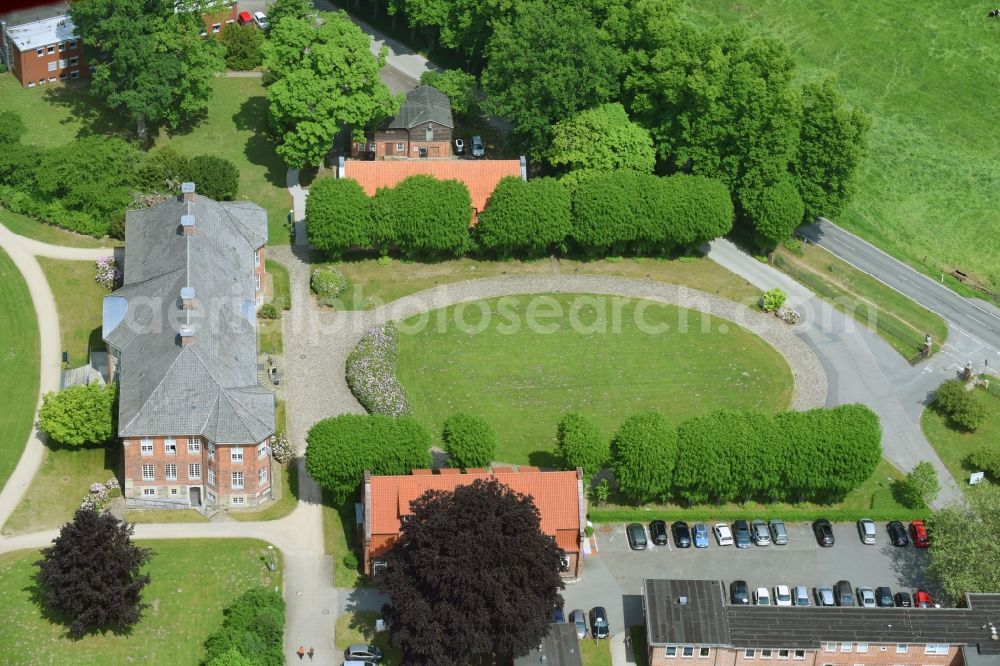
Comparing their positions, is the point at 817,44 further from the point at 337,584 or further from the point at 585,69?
the point at 337,584

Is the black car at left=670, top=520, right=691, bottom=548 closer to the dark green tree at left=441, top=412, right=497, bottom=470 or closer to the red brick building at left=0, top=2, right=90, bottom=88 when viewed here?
the dark green tree at left=441, top=412, right=497, bottom=470

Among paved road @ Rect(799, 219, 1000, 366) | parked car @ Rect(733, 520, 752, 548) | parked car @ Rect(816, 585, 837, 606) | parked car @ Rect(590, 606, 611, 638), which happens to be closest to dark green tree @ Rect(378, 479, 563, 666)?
parked car @ Rect(590, 606, 611, 638)

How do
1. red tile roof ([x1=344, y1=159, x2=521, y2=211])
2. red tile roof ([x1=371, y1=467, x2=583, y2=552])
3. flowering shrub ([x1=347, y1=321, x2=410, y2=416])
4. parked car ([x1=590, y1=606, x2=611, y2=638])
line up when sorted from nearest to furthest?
1. parked car ([x1=590, y1=606, x2=611, y2=638])
2. red tile roof ([x1=371, y1=467, x2=583, y2=552])
3. flowering shrub ([x1=347, y1=321, x2=410, y2=416])
4. red tile roof ([x1=344, y1=159, x2=521, y2=211])

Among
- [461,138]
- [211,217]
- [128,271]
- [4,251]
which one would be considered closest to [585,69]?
[461,138]

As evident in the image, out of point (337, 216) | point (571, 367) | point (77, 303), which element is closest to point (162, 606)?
point (77, 303)

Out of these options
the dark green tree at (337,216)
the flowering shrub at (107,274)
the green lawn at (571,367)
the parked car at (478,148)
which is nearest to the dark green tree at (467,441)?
the green lawn at (571,367)

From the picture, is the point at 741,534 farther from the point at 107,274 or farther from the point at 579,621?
the point at 107,274
